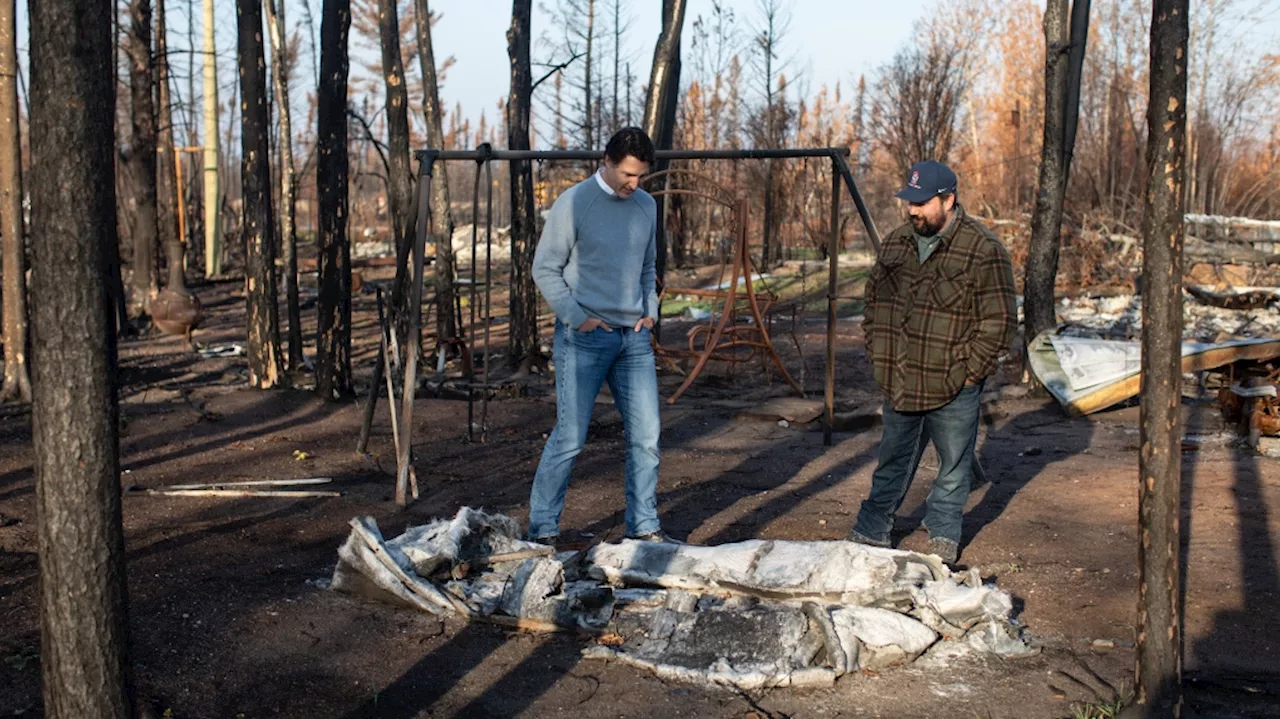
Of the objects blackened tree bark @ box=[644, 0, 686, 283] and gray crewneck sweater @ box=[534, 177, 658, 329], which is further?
blackened tree bark @ box=[644, 0, 686, 283]

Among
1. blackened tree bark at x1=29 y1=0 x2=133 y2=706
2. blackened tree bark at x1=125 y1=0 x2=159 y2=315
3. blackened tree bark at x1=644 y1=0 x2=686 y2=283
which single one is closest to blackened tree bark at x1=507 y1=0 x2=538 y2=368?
blackened tree bark at x1=644 y1=0 x2=686 y2=283

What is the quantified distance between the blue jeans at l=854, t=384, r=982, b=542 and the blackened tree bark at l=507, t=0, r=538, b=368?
748 cm

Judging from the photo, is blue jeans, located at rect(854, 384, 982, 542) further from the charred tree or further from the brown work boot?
the charred tree

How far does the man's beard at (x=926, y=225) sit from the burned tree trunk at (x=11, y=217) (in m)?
7.36

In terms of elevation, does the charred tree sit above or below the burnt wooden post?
above

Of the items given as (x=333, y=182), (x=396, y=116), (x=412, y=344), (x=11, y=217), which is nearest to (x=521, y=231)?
(x=396, y=116)

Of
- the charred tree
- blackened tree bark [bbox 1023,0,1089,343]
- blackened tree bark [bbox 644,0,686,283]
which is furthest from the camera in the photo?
blackened tree bark [bbox 644,0,686,283]

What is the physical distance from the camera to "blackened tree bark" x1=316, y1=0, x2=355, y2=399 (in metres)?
10.2

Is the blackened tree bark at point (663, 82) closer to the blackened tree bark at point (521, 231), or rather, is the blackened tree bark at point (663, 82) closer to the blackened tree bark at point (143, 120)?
the blackened tree bark at point (521, 231)

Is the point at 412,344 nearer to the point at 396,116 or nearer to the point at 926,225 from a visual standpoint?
the point at 926,225

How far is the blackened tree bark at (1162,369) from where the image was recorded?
358 cm

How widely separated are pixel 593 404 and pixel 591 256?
2.16 feet

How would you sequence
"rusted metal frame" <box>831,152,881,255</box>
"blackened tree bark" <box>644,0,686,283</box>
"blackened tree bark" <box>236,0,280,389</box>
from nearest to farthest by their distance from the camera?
"rusted metal frame" <box>831,152,881,255</box> < "blackened tree bark" <box>236,0,280,389</box> < "blackened tree bark" <box>644,0,686,283</box>

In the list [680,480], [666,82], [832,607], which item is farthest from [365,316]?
[832,607]
